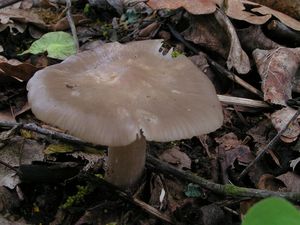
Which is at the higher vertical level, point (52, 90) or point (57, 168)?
point (52, 90)

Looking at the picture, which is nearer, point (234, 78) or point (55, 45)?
point (234, 78)

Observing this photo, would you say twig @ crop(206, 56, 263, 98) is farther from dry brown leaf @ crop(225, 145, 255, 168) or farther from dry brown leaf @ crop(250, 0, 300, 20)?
dry brown leaf @ crop(250, 0, 300, 20)

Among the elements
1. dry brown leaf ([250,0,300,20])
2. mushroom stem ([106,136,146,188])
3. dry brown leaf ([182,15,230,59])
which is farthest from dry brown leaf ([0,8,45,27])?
dry brown leaf ([250,0,300,20])

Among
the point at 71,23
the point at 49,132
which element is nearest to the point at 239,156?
the point at 49,132

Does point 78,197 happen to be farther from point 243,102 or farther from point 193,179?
point 243,102

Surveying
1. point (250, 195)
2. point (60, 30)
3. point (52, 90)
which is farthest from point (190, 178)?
point (60, 30)

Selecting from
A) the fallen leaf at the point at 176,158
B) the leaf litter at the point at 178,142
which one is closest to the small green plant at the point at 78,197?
the leaf litter at the point at 178,142

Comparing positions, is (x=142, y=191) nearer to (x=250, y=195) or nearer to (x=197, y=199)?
(x=197, y=199)
